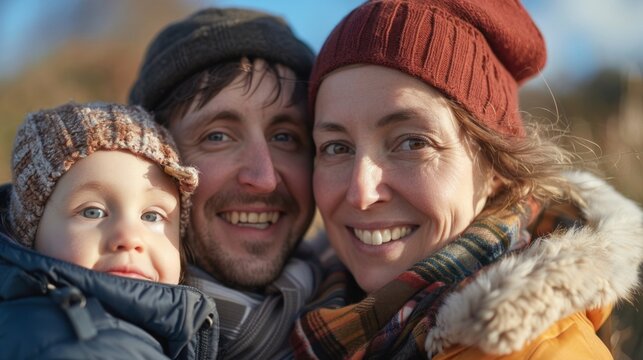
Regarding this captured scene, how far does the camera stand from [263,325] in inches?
110

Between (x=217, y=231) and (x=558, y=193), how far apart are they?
153 centimetres

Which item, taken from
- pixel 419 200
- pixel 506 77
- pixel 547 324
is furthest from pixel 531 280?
pixel 506 77

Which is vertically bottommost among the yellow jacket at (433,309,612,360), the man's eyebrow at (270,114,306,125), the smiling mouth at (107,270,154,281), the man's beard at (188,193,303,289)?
the man's beard at (188,193,303,289)

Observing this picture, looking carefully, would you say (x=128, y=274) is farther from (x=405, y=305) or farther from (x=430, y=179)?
(x=430, y=179)

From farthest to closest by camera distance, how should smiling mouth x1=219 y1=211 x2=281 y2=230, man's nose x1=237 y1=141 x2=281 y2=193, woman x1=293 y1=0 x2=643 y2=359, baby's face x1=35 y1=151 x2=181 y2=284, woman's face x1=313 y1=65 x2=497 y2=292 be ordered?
smiling mouth x1=219 y1=211 x2=281 y2=230 < man's nose x1=237 y1=141 x2=281 y2=193 < woman's face x1=313 y1=65 x2=497 y2=292 < woman x1=293 y1=0 x2=643 y2=359 < baby's face x1=35 y1=151 x2=181 y2=284

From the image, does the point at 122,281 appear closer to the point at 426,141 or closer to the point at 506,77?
the point at 426,141

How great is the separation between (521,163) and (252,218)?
124cm

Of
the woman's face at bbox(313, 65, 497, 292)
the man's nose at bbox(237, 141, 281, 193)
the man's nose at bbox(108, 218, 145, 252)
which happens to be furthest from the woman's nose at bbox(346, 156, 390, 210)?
the man's nose at bbox(108, 218, 145, 252)

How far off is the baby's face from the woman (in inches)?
28.2

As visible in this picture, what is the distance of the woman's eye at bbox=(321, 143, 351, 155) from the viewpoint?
8.98 feet

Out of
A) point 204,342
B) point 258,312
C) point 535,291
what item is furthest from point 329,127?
point 535,291

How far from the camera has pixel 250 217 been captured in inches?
118

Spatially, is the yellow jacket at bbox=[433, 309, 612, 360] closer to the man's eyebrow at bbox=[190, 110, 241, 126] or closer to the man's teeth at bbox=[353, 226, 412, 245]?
the man's teeth at bbox=[353, 226, 412, 245]

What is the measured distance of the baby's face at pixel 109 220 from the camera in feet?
7.26
